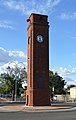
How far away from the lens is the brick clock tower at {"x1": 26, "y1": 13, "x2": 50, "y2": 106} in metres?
48.5

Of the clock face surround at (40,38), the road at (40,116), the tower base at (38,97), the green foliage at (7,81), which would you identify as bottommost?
the road at (40,116)

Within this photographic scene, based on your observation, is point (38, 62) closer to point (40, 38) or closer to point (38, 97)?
point (40, 38)

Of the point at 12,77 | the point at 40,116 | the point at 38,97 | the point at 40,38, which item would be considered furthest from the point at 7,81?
the point at 40,116

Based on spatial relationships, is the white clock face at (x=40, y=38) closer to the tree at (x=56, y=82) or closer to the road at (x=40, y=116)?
the road at (x=40, y=116)

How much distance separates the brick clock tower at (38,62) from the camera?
159ft

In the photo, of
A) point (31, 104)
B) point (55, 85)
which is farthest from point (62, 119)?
point (55, 85)

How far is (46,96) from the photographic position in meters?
48.7

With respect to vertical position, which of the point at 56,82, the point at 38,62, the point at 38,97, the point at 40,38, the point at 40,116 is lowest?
the point at 40,116

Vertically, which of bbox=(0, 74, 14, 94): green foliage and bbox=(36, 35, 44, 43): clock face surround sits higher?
bbox=(36, 35, 44, 43): clock face surround

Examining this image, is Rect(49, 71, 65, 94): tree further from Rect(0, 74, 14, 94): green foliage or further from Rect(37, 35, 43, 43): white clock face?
Rect(37, 35, 43, 43): white clock face

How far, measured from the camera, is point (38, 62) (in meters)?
49.5

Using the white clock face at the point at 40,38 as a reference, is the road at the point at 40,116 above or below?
below

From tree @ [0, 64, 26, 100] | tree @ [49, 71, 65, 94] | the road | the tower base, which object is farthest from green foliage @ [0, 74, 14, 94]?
the road

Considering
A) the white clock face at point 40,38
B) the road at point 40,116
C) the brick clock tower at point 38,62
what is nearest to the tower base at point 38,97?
the brick clock tower at point 38,62
